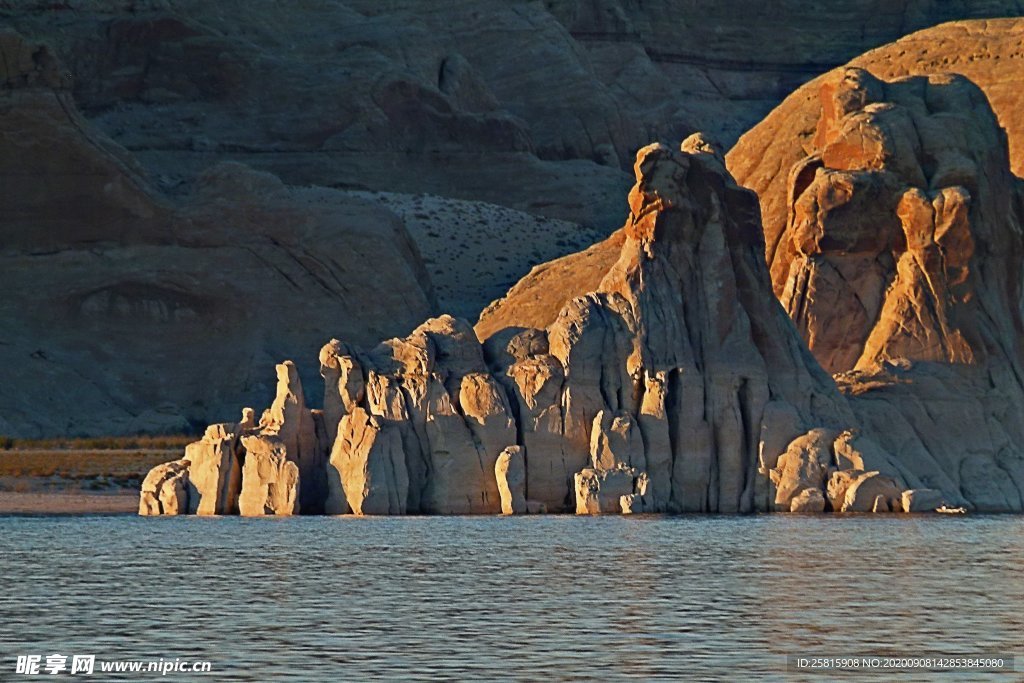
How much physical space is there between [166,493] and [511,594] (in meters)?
22.3

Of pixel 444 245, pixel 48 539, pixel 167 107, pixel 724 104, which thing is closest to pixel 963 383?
pixel 48 539

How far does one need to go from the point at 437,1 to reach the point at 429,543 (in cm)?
11984

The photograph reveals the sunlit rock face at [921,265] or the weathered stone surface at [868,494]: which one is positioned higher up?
the sunlit rock face at [921,265]

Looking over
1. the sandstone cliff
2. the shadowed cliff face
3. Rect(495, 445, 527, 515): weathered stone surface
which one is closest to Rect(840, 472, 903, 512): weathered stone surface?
Rect(495, 445, 527, 515): weathered stone surface

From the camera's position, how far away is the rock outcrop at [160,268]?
106562 millimetres

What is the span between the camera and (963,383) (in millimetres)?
72250

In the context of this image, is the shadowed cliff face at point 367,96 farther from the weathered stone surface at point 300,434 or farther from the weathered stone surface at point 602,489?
the weathered stone surface at point 602,489

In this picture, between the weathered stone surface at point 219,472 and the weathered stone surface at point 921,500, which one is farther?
the weathered stone surface at point 921,500

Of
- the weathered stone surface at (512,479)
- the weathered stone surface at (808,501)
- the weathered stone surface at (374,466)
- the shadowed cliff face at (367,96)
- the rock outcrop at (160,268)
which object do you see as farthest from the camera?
the shadowed cliff face at (367,96)

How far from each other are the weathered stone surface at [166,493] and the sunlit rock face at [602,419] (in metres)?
0.22

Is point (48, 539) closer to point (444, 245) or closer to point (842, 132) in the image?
point (842, 132)

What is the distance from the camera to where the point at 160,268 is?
110062 mm

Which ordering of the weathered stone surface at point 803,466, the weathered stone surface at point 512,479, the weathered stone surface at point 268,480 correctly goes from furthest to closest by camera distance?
the weathered stone surface at point 803,466
the weathered stone surface at point 268,480
the weathered stone surface at point 512,479

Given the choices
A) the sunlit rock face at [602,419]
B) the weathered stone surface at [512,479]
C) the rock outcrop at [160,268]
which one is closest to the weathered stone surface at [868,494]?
the sunlit rock face at [602,419]
